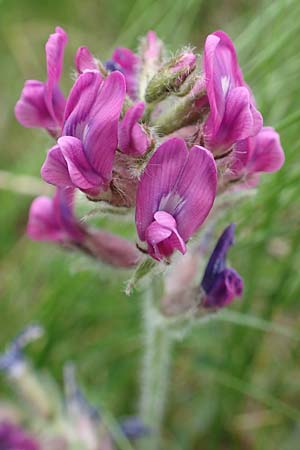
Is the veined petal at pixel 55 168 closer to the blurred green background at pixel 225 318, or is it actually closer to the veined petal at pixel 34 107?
the veined petal at pixel 34 107

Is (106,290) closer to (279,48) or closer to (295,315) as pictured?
(295,315)

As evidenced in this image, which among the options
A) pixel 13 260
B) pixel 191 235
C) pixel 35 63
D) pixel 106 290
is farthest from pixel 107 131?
pixel 35 63

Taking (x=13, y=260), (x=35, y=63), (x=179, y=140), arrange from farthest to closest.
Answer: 1. (x=35, y=63)
2. (x=13, y=260)
3. (x=179, y=140)

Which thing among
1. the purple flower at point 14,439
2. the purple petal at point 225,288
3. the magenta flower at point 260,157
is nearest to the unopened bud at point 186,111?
the magenta flower at point 260,157

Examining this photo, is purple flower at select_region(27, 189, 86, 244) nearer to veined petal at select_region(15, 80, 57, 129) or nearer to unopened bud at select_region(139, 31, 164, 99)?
veined petal at select_region(15, 80, 57, 129)

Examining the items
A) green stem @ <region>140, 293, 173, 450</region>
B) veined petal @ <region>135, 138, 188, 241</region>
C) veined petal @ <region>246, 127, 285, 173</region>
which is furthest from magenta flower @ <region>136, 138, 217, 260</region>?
green stem @ <region>140, 293, 173, 450</region>

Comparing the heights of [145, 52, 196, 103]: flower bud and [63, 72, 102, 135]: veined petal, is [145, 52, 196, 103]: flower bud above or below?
above

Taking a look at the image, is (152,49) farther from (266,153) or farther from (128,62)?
(266,153)
